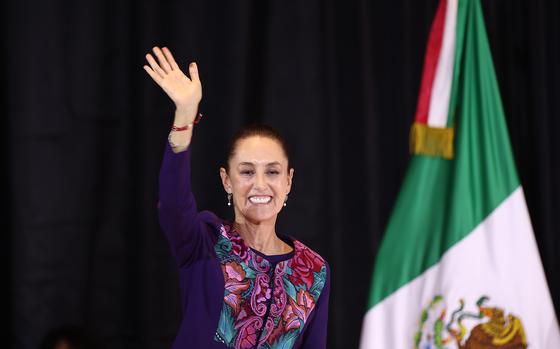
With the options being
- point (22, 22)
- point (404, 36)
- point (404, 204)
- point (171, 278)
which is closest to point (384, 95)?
point (404, 36)

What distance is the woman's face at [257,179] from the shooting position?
1879mm

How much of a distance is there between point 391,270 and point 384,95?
0.80 m

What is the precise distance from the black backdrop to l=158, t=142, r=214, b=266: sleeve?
1.14 m

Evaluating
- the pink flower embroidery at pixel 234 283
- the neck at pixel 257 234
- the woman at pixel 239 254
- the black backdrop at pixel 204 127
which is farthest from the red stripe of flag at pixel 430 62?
the pink flower embroidery at pixel 234 283

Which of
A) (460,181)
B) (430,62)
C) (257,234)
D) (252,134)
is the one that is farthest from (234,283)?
(430,62)

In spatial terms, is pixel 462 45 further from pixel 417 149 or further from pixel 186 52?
pixel 186 52

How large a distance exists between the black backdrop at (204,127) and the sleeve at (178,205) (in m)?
1.14

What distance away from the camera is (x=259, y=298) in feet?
5.92

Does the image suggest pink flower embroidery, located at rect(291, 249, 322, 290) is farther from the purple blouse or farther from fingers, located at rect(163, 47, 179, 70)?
fingers, located at rect(163, 47, 179, 70)

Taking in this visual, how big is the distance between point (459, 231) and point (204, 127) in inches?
44.0

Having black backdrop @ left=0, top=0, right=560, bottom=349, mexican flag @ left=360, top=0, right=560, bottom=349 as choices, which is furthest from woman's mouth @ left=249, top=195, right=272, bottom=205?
mexican flag @ left=360, top=0, right=560, bottom=349

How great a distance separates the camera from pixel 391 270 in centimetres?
306

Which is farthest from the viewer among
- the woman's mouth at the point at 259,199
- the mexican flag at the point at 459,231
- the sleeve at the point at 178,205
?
the mexican flag at the point at 459,231

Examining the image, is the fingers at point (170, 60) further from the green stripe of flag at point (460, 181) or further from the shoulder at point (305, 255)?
the green stripe of flag at point (460, 181)
